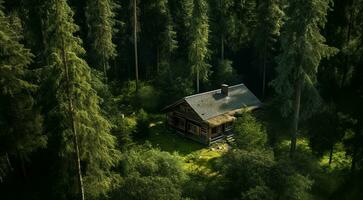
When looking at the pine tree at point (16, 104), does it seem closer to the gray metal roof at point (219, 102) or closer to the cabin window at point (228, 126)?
the gray metal roof at point (219, 102)

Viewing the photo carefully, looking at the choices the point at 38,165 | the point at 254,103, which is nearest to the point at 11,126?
the point at 38,165

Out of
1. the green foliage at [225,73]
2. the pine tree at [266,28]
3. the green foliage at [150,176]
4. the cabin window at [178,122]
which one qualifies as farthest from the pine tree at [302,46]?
the green foliage at [225,73]

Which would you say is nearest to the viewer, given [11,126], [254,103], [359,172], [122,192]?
[122,192]

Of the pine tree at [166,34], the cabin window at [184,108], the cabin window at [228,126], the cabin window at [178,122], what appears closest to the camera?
the cabin window at [184,108]

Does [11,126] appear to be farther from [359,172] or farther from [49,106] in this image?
[359,172]

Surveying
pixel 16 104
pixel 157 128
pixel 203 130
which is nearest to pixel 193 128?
pixel 203 130

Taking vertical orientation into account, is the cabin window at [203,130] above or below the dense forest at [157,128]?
below

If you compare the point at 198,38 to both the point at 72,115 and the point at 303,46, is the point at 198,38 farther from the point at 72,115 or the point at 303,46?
the point at 72,115
